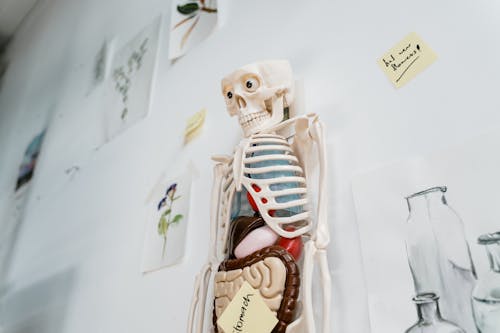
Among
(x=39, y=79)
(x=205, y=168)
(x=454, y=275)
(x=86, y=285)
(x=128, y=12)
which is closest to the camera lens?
(x=454, y=275)

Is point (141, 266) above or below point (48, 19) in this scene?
below

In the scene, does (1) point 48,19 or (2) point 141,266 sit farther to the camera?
(1) point 48,19

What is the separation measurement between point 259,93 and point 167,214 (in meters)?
0.43

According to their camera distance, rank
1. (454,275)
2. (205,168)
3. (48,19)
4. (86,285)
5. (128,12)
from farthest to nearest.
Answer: (48,19), (128,12), (86,285), (205,168), (454,275)

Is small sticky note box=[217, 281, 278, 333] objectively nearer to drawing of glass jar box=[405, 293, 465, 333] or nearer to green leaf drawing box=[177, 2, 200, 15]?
drawing of glass jar box=[405, 293, 465, 333]

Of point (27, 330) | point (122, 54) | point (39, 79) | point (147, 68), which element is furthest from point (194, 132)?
point (39, 79)

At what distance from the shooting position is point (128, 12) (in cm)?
174

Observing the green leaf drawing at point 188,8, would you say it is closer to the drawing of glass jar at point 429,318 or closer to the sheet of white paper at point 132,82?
the sheet of white paper at point 132,82

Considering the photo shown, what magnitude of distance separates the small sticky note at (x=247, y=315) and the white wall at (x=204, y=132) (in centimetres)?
11

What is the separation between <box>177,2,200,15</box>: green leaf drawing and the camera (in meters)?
1.22

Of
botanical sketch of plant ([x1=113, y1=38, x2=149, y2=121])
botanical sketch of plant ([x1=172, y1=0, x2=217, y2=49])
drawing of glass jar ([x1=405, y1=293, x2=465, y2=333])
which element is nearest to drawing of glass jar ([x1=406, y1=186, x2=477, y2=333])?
drawing of glass jar ([x1=405, y1=293, x2=465, y2=333])

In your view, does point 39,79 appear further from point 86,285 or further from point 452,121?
point 452,121

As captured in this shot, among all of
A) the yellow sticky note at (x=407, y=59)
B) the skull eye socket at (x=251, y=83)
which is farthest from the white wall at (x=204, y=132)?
the skull eye socket at (x=251, y=83)

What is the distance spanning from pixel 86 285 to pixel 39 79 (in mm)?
1786
